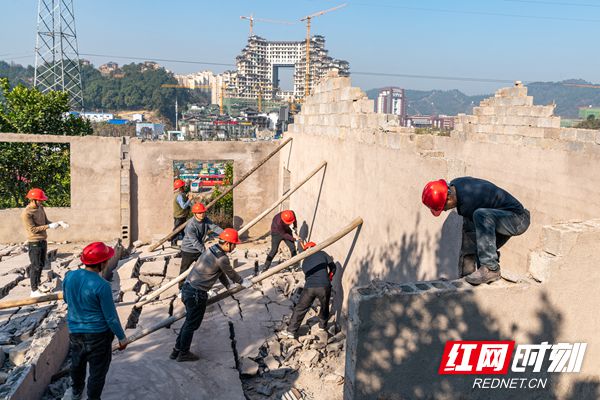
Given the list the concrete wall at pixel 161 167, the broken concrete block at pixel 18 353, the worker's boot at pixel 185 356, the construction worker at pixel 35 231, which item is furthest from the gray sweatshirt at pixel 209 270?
the concrete wall at pixel 161 167

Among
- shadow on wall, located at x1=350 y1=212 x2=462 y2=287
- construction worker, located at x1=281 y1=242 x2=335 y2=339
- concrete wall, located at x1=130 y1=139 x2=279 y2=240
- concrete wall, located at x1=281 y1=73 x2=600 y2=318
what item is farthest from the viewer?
concrete wall, located at x1=130 y1=139 x2=279 y2=240

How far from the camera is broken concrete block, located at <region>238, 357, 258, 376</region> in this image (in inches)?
231

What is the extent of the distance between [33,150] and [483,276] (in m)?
14.9

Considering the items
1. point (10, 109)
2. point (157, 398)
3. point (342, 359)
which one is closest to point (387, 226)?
point (342, 359)

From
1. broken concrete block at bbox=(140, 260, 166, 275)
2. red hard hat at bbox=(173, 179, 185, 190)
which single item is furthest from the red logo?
red hard hat at bbox=(173, 179, 185, 190)

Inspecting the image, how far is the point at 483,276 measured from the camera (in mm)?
3412

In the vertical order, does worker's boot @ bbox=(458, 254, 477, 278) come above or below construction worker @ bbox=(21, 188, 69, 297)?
above

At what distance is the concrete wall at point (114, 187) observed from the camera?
11344mm

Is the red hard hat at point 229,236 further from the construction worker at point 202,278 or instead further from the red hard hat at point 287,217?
the red hard hat at point 287,217

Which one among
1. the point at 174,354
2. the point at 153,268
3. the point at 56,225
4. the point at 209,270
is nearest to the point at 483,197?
the point at 209,270

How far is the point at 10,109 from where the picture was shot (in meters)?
15.5

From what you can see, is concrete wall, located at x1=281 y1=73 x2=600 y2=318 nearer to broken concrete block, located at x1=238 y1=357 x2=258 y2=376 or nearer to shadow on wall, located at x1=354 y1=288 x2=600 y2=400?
shadow on wall, located at x1=354 y1=288 x2=600 y2=400

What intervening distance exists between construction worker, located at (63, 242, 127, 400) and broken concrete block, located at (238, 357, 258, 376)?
6.33 feet

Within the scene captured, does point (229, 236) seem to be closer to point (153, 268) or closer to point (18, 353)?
point (18, 353)
